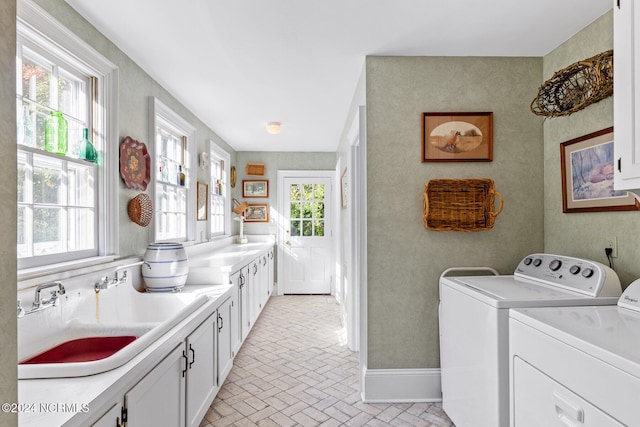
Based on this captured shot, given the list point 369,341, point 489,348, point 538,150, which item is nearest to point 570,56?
point 538,150

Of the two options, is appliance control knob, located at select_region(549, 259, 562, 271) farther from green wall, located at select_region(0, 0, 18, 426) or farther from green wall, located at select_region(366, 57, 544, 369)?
green wall, located at select_region(0, 0, 18, 426)

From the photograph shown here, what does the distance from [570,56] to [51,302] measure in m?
3.09

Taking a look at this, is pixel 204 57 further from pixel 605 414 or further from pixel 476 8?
pixel 605 414

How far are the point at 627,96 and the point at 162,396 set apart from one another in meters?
2.16

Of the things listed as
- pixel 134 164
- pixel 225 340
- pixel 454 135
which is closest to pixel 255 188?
pixel 134 164

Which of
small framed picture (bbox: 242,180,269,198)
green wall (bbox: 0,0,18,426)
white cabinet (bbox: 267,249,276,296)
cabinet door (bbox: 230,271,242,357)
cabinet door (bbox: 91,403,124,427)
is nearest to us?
green wall (bbox: 0,0,18,426)

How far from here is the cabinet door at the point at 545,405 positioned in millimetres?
1075

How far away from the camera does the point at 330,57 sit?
7.79 feet

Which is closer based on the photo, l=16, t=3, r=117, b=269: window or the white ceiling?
l=16, t=3, r=117, b=269: window

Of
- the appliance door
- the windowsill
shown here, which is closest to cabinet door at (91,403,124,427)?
the windowsill

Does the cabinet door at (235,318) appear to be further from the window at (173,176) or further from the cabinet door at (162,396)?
the cabinet door at (162,396)

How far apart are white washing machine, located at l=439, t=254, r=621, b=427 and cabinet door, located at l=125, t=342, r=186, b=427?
1.46 metres

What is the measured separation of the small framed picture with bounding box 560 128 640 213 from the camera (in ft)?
5.98

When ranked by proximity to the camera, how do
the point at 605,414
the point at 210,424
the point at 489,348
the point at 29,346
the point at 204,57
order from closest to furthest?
the point at 605,414, the point at 29,346, the point at 489,348, the point at 210,424, the point at 204,57
